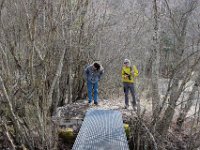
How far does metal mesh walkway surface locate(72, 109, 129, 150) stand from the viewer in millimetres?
6645

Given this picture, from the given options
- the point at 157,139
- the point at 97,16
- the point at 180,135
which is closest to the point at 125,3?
the point at 97,16

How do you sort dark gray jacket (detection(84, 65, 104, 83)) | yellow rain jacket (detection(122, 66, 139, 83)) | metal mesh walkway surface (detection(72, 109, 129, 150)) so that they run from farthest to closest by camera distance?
dark gray jacket (detection(84, 65, 104, 83))
yellow rain jacket (detection(122, 66, 139, 83))
metal mesh walkway surface (detection(72, 109, 129, 150))

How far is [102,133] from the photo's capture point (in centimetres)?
742

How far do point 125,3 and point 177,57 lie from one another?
743 cm

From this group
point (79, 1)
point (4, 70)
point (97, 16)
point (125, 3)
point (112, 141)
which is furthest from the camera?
point (125, 3)

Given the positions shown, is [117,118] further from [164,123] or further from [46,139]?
[46,139]

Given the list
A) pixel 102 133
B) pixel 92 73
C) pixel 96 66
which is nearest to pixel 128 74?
pixel 96 66

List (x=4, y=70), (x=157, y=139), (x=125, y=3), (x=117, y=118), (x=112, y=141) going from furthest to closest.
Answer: (x=125, y=3)
(x=117, y=118)
(x=157, y=139)
(x=4, y=70)
(x=112, y=141)

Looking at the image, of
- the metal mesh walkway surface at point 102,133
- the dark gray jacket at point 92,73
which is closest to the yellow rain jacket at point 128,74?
the dark gray jacket at point 92,73

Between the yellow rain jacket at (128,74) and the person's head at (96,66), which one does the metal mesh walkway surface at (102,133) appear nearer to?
the yellow rain jacket at (128,74)

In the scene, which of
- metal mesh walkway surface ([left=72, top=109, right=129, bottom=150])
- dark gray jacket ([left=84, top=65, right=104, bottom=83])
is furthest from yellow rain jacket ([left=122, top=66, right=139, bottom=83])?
metal mesh walkway surface ([left=72, top=109, right=129, bottom=150])

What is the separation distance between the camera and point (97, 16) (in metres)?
12.9

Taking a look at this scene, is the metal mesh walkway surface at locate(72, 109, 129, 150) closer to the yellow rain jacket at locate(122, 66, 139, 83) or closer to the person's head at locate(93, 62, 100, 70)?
the yellow rain jacket at locate(122, 66, 139, 83)

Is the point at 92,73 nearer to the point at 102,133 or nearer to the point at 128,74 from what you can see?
the point at 128,74
